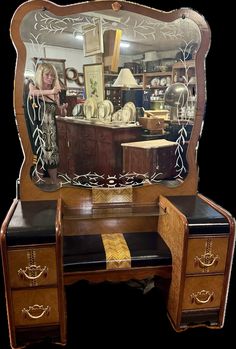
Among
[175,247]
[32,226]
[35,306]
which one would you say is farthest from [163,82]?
[35,306]

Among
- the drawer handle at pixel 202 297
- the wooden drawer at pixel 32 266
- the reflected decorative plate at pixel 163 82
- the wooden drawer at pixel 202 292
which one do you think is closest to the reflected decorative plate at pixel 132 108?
the reflected decorative plate at pixel 163 82

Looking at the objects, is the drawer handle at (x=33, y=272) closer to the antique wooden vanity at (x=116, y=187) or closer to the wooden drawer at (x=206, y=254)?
the antique wooden vanity at (x=116, y=187)

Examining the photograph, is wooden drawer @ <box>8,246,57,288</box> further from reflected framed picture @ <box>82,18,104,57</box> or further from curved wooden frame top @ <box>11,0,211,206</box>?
reflected framed picture @ <box>82,18,104,57</box>

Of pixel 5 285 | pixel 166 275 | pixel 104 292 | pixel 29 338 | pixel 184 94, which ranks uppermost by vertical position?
pixel 184 94

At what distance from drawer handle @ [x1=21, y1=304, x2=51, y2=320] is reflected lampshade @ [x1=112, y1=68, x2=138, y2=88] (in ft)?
4.67

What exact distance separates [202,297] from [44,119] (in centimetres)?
151

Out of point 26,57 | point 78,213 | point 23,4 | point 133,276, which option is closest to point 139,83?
point 26,57

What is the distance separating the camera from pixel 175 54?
6.11ft

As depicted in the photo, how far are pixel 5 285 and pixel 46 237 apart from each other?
36 centimetres

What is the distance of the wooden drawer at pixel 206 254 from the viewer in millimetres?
1652

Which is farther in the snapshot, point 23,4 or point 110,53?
point 110,53

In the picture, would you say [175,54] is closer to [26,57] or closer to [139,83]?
[139,83]

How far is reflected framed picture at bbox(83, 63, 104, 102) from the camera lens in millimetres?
1781

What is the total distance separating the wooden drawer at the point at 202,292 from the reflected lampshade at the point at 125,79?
1.28 m
